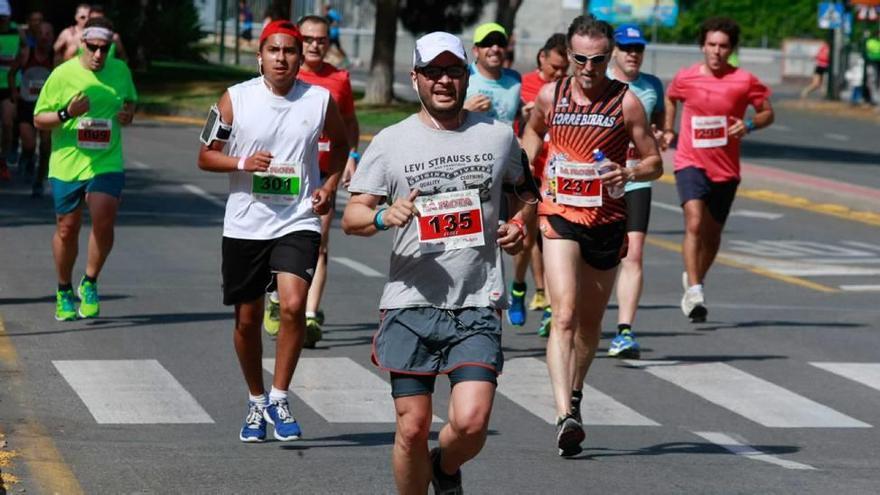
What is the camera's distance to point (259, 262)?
938cm

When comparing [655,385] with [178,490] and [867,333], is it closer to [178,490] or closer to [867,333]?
[867,333]

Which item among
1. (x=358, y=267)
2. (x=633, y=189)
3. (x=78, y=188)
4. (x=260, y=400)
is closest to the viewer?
(x=260, y=400)

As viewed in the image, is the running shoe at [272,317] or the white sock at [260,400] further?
the running shoe at [272,317]

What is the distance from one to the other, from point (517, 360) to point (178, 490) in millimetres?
4555

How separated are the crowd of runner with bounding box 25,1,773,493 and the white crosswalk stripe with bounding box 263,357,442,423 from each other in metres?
0.45

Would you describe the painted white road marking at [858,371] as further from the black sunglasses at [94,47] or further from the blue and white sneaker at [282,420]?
the black sunglasses at [94,47]

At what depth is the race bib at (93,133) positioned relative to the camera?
42.5ft

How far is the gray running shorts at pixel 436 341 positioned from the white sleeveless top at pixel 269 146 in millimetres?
2256

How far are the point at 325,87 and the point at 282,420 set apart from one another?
10.9 feet

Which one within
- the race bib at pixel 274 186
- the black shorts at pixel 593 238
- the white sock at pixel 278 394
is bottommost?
the white sock at pixel 278 394

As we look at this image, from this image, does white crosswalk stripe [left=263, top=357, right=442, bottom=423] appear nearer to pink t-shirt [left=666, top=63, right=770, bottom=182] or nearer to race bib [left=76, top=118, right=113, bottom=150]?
race bib [left=76, top=118, right=113, bottom=150]

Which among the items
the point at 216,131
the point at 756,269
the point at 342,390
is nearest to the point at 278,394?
the point at 216,131

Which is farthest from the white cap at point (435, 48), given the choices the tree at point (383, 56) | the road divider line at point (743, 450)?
the tree at point (383, 56)

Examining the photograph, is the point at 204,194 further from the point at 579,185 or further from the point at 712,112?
the point at 579,185
